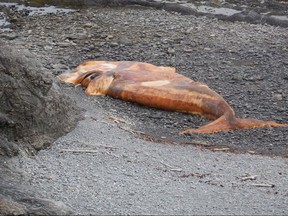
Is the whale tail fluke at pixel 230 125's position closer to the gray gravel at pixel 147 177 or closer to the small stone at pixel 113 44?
the gray gravel at pixel 147 177

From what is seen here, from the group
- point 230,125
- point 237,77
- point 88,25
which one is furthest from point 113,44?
point 230,125

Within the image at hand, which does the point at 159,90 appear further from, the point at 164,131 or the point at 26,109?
the point at 26,109

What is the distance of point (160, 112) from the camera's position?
8531mm

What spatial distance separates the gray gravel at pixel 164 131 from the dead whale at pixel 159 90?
150mm

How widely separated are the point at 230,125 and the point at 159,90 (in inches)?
48.9

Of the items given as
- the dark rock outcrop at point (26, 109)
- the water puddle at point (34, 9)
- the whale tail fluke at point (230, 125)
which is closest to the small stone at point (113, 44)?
the water puddle at point (34, 9)

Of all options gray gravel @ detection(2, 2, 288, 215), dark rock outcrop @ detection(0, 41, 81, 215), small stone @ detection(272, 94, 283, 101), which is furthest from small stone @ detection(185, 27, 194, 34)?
dark rock outcrop @ detection(0, 41, 81, 215)

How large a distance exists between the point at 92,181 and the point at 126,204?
60 centimetres

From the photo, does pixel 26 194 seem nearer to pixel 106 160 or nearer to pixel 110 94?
pixel 106 160

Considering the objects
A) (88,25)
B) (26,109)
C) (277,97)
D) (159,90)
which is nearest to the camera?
(26,109)

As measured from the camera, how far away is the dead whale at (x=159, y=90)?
8023mm

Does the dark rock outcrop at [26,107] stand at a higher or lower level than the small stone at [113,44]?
higher

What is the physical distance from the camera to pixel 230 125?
7914 mm

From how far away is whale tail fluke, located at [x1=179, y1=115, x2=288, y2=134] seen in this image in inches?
307
